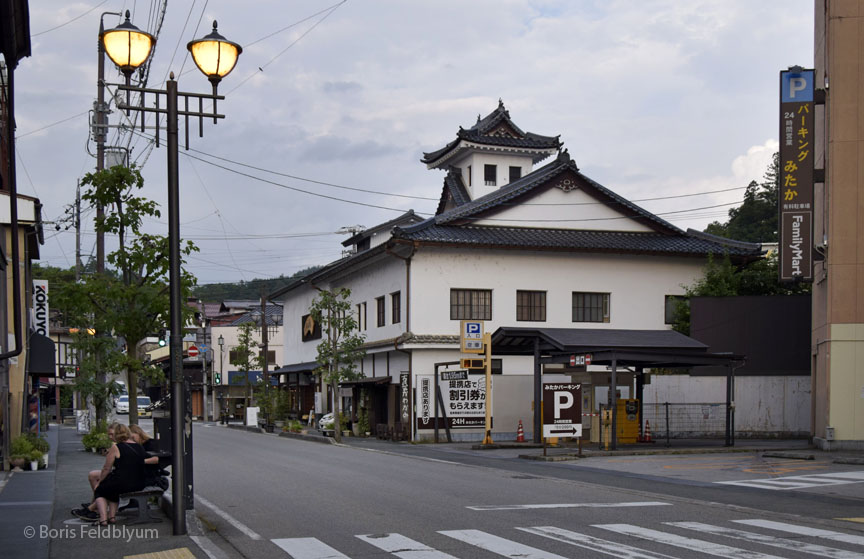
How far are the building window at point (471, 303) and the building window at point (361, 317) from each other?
23.0ft

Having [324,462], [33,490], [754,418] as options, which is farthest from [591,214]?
[33,490]

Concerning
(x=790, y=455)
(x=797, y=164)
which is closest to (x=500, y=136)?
(x=797, y=164)

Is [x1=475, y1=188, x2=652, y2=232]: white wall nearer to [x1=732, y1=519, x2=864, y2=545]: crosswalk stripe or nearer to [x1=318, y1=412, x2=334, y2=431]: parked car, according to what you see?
[x1=318, y1=412, x2=334, y2=431]: parked car

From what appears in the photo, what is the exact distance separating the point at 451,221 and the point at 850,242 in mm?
16599

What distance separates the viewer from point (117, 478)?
39.0 feet

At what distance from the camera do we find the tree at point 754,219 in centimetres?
7156

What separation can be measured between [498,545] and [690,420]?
82.1ft

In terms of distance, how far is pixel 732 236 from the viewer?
71.9m

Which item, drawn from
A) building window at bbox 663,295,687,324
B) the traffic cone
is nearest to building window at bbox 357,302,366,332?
building window at bbox 663,295,687,324

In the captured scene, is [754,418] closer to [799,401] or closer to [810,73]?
[799,401]

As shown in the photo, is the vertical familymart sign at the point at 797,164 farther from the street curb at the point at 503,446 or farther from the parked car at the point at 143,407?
the parked car at the point at 143,407

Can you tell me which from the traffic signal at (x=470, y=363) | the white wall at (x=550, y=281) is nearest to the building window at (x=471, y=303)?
the white wall at (x=550, y=281)

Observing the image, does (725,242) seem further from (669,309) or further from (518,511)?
(518,511)

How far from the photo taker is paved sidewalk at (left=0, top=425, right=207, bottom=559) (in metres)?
10.3
